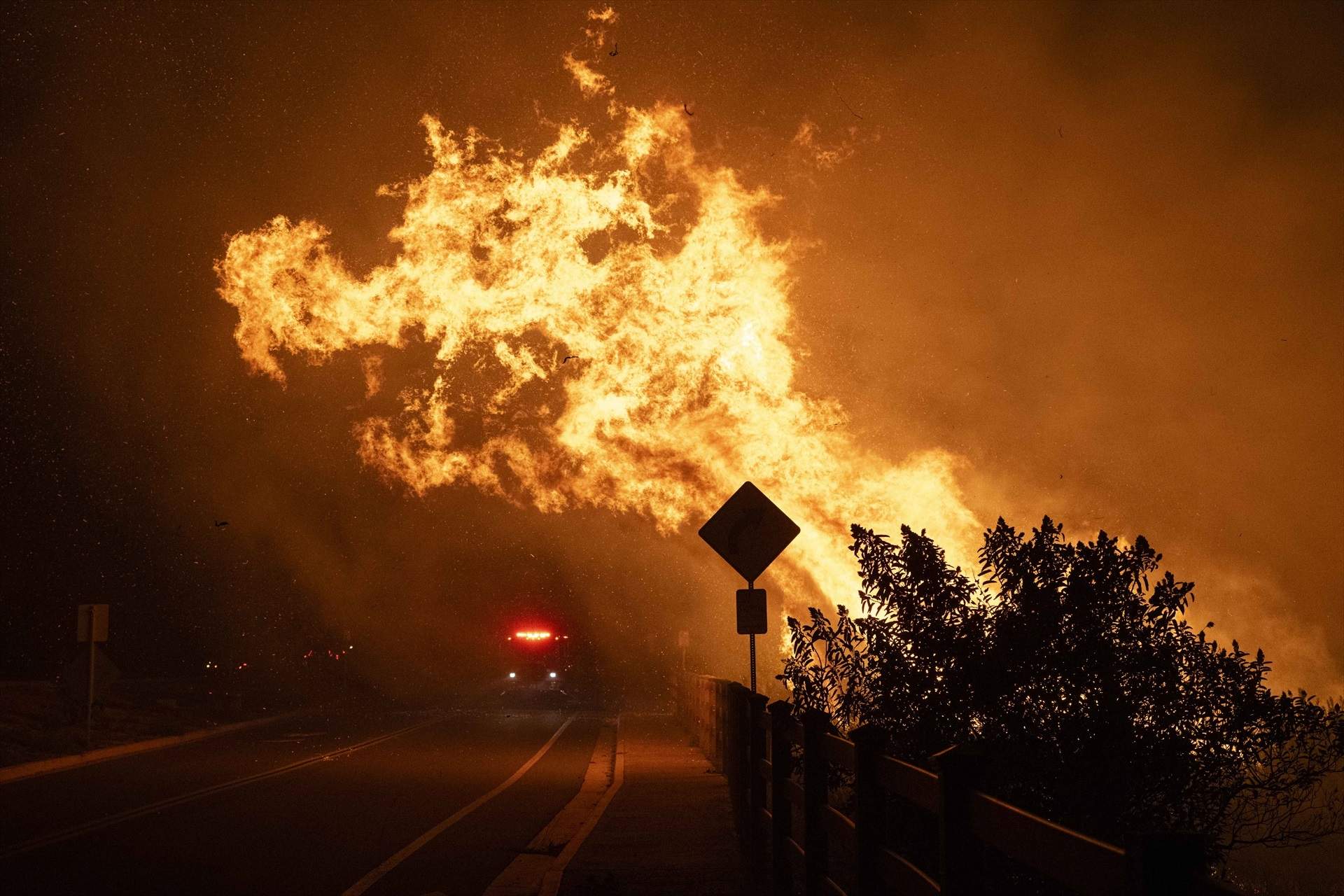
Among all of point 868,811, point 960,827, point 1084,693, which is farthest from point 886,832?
point 1084,693

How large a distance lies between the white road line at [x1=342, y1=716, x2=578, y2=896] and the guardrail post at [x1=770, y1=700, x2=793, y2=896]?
3135 millimetres

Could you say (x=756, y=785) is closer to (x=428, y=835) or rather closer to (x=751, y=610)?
(x=751, y=610)

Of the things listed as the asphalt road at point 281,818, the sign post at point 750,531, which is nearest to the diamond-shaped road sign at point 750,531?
the sign post at point 750,531

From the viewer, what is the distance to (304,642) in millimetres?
49094

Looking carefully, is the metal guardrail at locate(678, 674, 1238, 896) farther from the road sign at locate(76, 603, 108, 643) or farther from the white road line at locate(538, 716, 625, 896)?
the road sign at locate(76, 603, 108, 643)

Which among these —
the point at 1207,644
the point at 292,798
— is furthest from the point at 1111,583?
the point at 292,798

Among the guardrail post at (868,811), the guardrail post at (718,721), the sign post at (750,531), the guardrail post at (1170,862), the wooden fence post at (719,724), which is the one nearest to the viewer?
the guardrail post at (1170,862)

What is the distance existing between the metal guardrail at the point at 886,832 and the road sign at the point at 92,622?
15.4m

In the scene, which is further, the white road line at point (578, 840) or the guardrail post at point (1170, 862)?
the white road line at point (578, 840)

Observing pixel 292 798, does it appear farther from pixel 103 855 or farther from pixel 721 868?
pixel 721 868

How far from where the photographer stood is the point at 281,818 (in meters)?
13.1

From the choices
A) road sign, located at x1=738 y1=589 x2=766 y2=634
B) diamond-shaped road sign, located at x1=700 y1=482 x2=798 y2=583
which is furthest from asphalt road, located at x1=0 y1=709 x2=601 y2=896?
diamond-shaped road sign, located at x1=700 y1=482 x2=798 y2=583

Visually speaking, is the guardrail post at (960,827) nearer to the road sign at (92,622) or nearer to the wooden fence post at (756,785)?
the wooden fence post at (756,785)

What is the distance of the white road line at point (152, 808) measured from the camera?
1108 cm
